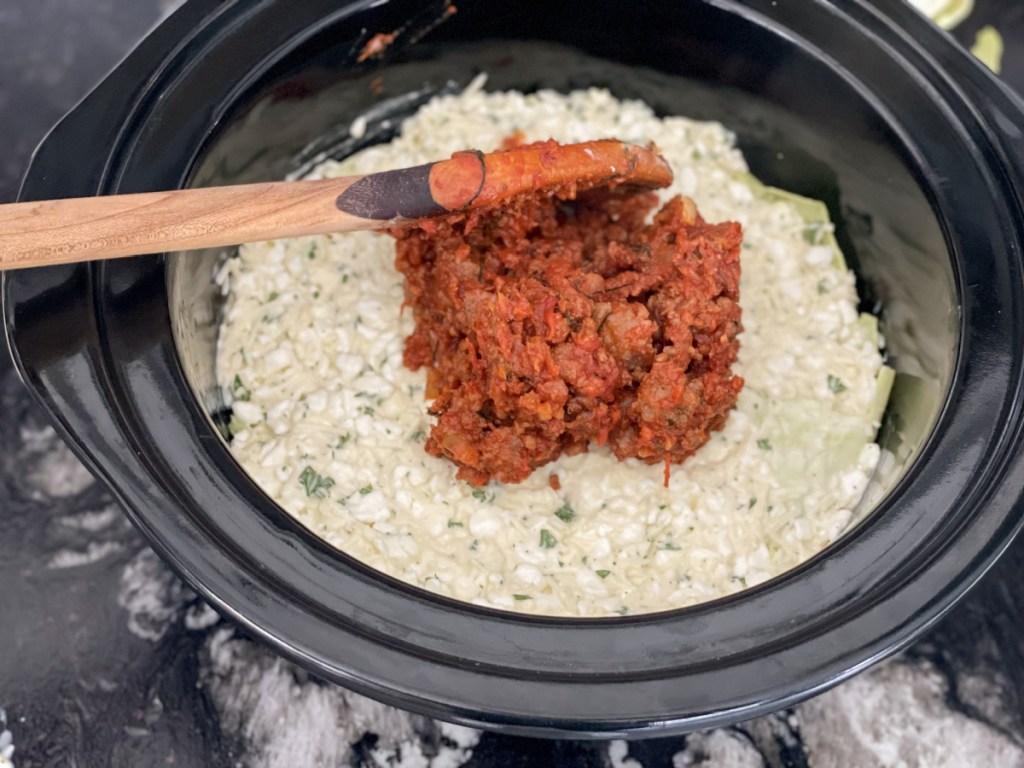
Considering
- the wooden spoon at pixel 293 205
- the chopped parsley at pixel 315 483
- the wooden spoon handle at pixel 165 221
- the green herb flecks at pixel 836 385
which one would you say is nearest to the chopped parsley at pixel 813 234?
the green herb flecks at pixel 836 385

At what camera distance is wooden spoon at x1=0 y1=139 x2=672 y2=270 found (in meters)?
2.06

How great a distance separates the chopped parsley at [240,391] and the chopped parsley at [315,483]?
0.32 metres

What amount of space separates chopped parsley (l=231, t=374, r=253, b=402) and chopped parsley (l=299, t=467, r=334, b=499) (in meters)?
0.32

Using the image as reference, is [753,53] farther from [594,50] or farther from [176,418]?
[176,418]

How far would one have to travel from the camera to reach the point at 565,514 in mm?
2479

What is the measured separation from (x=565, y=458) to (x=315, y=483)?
25.9 inches

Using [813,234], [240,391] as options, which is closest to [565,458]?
[240,391]


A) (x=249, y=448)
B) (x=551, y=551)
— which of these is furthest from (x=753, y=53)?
(x=249, y=448)

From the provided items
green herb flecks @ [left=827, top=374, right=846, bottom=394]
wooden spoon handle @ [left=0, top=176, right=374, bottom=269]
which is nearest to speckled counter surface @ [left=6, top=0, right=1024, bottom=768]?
green herb flecks @ [left=827, top=374, right=846, bottom=394]

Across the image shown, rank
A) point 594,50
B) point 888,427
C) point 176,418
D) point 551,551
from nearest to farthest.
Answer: point 176,418, point 551,551, point 888,427, point 594,50

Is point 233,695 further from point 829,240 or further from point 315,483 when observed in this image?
point 829,240

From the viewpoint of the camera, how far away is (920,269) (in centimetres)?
264

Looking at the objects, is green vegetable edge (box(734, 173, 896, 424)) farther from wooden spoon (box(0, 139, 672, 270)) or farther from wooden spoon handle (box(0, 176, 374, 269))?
wooden spoon handle (box(0, 176, 374, 269))

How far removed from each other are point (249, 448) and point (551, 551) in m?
0.84
